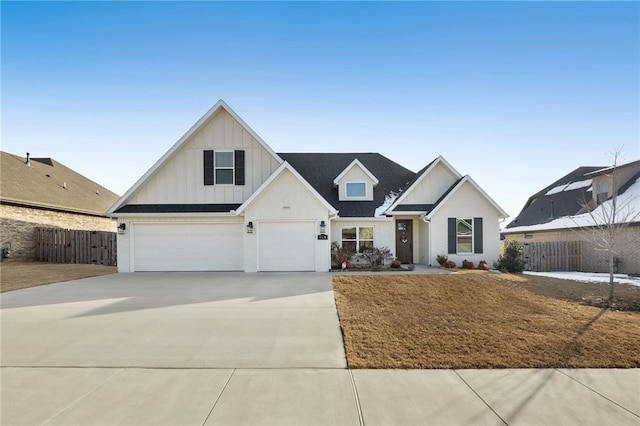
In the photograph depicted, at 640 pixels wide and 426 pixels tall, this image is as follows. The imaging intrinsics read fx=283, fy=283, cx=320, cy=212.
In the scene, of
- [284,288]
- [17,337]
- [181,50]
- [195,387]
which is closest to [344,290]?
[284,288]

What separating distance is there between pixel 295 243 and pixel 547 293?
9.68m

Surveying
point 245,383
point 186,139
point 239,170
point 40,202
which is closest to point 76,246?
point 40,202

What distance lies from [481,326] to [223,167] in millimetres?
12848

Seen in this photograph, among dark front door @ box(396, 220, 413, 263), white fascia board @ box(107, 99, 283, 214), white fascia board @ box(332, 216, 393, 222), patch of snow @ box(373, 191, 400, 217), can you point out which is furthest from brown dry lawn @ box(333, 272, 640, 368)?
white fascia board @ box(107, 99, 283, 214)

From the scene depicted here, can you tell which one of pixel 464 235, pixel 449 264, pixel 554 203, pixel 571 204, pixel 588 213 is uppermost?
pixel 554 203

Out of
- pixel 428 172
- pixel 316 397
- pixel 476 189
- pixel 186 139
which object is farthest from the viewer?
pixel 428 172

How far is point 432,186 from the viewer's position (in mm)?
15922

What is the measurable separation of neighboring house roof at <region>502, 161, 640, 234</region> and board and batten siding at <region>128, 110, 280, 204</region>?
15.3m

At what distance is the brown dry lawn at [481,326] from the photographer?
4.62m

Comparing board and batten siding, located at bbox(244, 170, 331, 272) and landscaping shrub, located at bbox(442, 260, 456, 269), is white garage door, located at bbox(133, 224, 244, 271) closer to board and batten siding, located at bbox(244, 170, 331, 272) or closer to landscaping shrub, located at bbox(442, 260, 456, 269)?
board and batten siding, located at bbox(244, 170, 331, 272)

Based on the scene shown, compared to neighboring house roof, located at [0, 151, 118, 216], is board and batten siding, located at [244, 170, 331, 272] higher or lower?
lower

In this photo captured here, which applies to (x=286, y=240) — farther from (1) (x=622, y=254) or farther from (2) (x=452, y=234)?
(1) (x=622, y=254)

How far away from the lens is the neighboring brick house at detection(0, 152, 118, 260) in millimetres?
17461

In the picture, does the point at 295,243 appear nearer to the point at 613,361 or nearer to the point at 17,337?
the point at 17,337
